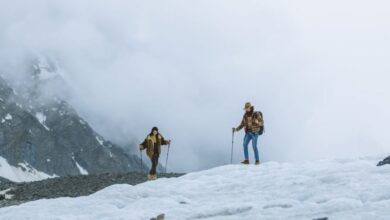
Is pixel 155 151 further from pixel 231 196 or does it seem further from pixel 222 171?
pixel 231 196

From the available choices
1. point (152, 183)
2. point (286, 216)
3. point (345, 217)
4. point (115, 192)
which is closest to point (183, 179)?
point (152, 183)

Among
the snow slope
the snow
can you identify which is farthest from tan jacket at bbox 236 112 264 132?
the snow

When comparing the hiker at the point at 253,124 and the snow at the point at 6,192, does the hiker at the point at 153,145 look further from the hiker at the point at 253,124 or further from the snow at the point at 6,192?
the snow at the point at 6,192

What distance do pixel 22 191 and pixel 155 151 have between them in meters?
6.20

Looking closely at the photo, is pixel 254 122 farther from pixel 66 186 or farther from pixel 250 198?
pixel 250 198

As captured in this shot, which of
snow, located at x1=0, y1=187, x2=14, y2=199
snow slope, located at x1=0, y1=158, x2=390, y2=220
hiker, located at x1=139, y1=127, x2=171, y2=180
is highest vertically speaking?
hiker, located at x1=139, y1=127, x2=171, y2=180

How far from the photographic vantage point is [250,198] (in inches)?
713

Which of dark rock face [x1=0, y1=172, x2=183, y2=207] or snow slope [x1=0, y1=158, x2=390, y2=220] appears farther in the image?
dark rock face [x1=0, y1=172, x2=183, y2=207]

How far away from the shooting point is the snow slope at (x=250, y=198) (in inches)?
610

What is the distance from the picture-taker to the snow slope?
50.8 ft

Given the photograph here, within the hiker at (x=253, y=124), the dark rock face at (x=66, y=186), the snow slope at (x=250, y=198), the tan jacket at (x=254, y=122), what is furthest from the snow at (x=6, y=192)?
the tan jacket at (x=254, y=122)

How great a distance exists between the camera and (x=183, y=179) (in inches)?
903

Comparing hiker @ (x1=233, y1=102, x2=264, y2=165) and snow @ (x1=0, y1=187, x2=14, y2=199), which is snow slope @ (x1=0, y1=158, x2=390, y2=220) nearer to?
hiker @ (x1=233, y1=102, x2=264, y2=165)

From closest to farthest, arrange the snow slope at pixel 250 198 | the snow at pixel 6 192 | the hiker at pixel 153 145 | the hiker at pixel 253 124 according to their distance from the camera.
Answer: the snow slope at pixel 250 198, the snow at pixel 6 192, the hiker at pixel 253 124, the hiker at pixel 153 145
